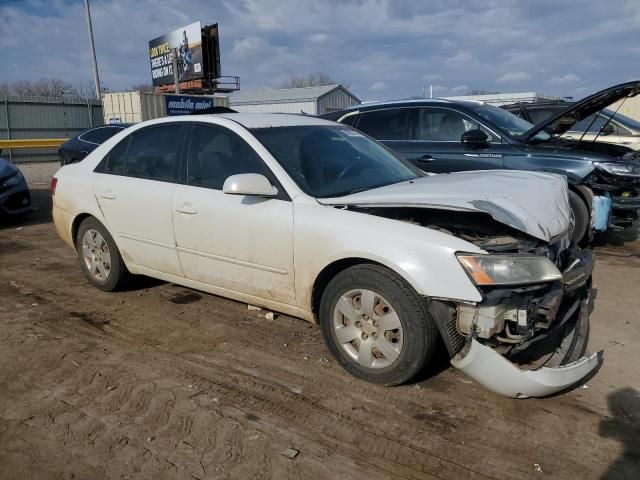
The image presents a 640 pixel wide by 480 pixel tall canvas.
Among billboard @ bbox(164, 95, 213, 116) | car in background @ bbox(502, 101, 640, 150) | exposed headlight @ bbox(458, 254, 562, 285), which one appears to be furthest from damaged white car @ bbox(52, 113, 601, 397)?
billboard @ bbox(164, 95, 213, 116)

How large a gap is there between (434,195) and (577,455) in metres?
1.59

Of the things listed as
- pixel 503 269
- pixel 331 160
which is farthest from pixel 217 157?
pixel 503 269

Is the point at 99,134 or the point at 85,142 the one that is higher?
the point at 99,134

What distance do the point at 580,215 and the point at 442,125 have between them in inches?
79.4

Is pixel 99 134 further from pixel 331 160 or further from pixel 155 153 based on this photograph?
pixel 331 160

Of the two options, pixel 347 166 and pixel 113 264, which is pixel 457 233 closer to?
pixel 347 166

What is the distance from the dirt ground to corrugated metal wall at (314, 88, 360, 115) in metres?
31.9

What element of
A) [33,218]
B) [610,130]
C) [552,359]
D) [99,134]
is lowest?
[33,218]

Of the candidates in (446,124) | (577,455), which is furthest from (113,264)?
(446,124)

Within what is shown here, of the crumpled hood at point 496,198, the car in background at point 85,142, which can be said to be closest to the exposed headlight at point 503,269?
the crumpled hood at point 496,198

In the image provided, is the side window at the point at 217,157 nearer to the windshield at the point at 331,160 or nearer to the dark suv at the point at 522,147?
the windshield at the point at 331,160

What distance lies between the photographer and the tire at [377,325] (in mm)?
3080

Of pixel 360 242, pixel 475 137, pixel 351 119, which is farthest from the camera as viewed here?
pixel 351 119

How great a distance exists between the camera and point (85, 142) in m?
11.4
